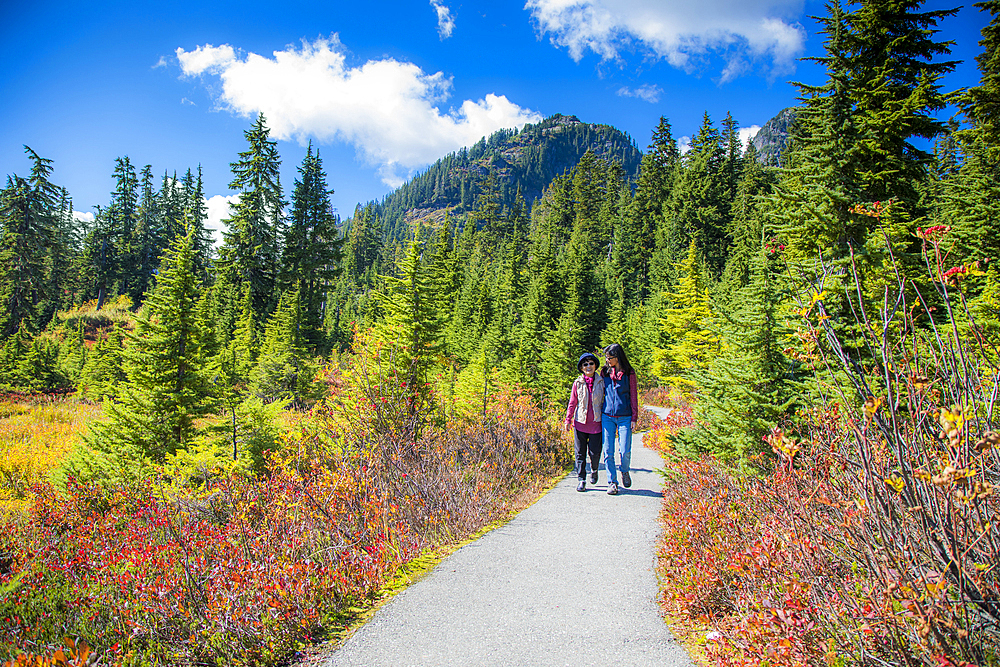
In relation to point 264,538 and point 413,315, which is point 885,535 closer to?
point 264,538

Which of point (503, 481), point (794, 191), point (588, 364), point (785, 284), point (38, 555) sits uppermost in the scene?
point (794, 191)

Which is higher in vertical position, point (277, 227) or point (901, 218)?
point (277, 227)

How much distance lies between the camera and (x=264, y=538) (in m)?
4.73

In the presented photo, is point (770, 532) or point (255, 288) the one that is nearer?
point (770, 532)

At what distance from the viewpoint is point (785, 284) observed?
6348mm

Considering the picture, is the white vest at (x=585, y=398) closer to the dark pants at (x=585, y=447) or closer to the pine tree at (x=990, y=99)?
the dark pants at (x=585, y=447)

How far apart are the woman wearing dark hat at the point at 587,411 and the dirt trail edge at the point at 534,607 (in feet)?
5.29

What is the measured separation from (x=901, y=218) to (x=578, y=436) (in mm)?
9216

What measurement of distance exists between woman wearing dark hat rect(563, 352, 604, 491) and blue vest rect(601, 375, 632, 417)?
120mm

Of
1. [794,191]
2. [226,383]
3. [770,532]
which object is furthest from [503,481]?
[226,383]

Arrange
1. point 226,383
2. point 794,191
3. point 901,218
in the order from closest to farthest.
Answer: point 794,191 < point 901,218 < point 226,383

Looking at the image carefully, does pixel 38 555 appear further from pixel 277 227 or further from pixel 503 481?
pixel 277 227

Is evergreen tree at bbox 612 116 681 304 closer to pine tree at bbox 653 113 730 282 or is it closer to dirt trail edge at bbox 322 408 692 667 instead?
pine tree at bbox 653 113 730 282

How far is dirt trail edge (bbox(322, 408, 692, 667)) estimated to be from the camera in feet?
10.6
